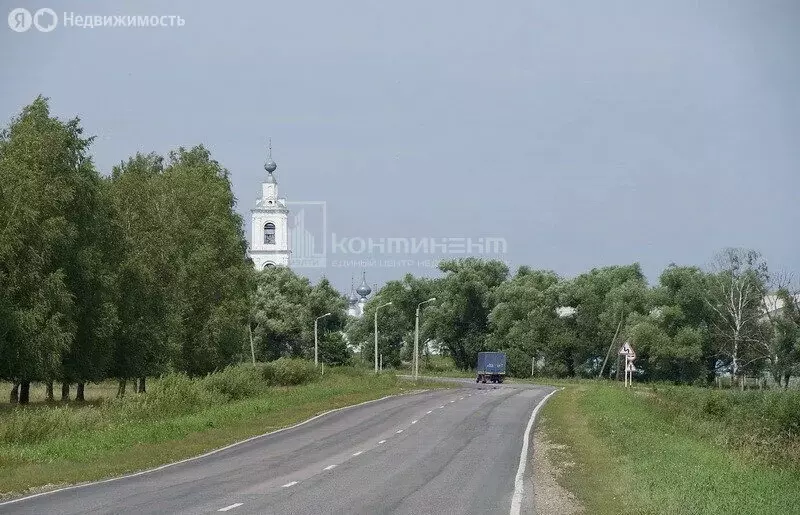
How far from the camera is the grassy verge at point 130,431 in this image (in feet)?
78.9

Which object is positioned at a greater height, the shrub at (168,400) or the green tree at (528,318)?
the green tree at (528,318)

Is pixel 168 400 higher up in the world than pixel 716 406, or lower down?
higher up

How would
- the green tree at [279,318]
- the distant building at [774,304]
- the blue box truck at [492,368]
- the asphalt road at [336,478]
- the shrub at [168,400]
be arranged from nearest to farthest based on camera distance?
the asphalt road at [336,478]
the shrub at [168,400]
the distant building at [774,304]
the blue box truck at [492,368]
the green tree at [279,318]

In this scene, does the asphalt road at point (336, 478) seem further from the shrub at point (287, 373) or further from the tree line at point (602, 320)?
the tree line at point (602, 320)

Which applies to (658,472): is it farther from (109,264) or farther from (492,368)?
(492,368)

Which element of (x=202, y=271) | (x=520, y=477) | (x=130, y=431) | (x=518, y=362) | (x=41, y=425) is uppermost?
(x=202, y=271)

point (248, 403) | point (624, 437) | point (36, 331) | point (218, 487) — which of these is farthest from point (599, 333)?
point (218, 487)

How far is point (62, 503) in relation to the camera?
17.9 metres

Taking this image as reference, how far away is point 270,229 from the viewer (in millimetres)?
146500

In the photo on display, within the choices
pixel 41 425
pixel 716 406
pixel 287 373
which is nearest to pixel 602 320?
pixel 287 373

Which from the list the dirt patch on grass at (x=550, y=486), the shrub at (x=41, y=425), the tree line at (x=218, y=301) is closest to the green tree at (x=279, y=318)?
the tree line at (x=218, y=301)

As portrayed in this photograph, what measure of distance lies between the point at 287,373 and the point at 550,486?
2142 inches

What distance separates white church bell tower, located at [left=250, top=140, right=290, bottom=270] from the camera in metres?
144

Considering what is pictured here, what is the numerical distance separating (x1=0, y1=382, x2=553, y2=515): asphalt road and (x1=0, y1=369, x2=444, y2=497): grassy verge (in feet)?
4.31
